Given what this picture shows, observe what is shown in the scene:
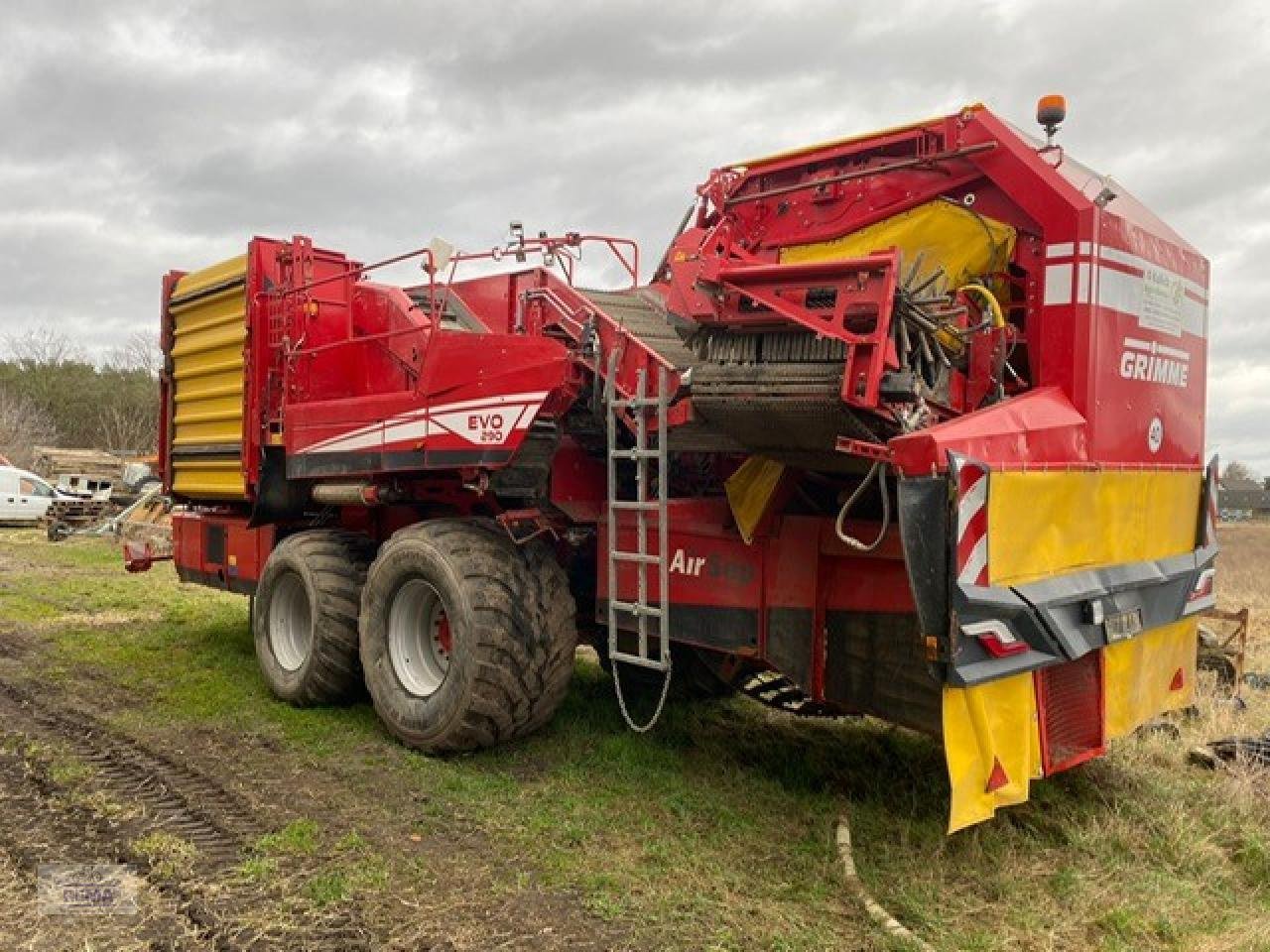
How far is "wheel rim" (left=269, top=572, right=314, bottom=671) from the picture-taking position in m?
6.40

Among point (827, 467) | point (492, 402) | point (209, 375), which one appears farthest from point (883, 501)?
point (209, 375)

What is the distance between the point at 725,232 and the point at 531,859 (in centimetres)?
294

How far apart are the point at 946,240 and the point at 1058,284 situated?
0.53m

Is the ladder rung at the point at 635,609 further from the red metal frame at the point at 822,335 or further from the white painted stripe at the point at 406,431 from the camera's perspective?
the white painted stripe at the point at 406,431

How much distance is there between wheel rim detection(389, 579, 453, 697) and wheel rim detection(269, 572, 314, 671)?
3.42 feet

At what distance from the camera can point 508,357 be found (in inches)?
196

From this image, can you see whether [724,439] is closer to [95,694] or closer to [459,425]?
[459,425]

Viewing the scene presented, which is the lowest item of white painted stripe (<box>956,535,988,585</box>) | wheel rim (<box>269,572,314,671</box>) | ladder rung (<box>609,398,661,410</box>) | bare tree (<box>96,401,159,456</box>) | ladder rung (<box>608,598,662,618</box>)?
wheel rim (<box>269,572,314,671</box>)

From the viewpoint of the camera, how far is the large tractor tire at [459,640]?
4.92 metres

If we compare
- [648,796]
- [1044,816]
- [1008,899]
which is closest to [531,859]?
[648,796]

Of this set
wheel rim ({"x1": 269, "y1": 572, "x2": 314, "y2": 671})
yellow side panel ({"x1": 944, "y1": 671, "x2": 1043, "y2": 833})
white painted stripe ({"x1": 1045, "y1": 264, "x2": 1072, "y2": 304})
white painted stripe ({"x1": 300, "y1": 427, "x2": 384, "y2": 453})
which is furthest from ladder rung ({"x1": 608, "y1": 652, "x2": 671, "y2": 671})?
wheel rim ({"x1": 269, "y1": 572, "x2": 314, "y2": 671})

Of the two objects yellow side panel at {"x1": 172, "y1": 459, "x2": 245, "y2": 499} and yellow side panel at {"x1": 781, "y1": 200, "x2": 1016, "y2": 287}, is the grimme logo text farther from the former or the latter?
yellow side panel at {"x1": 172, "y1": 459, "x2": 245, "y2": 499}

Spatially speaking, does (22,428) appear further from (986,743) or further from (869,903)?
(986,743)

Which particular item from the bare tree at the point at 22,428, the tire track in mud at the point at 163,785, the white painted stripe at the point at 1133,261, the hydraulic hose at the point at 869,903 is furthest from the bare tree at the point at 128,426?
the white painted stripe at the point at 1133,261
